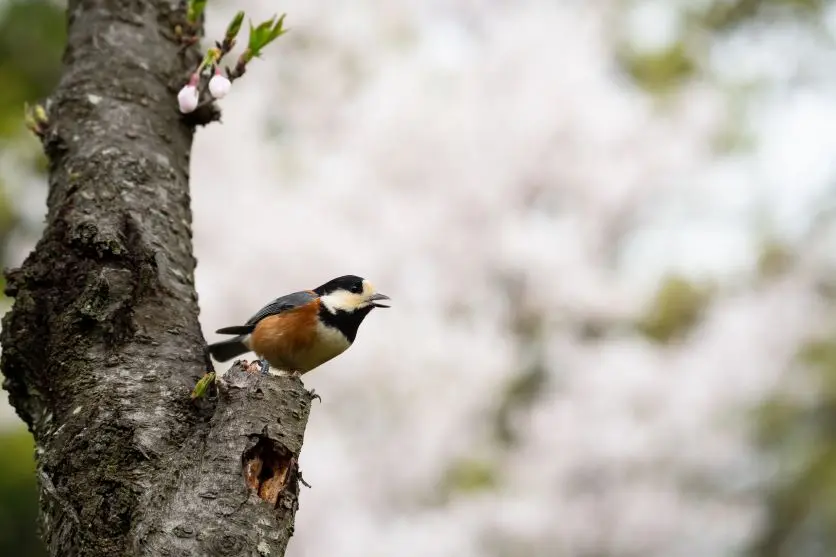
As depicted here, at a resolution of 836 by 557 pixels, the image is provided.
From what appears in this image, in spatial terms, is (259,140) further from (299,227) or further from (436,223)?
(436,223)

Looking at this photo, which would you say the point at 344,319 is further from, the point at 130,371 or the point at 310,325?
the point at 130,371

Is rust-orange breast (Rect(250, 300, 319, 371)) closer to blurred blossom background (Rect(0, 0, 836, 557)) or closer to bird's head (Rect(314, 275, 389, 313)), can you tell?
bird's head (Rect(314, 275, 389, 313))

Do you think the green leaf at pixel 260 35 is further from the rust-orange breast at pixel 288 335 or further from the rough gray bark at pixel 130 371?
the rust-orange breast at pixel 288 335

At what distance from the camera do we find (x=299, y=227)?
8.34 m

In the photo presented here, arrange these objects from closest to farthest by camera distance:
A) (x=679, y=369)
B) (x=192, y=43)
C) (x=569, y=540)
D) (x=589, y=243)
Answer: (x=192, y=43), (x=569, y=540), (x=679, y=369), (x=589, y=243)

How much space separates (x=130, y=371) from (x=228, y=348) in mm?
1785

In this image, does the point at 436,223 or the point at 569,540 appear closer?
the point at 569,540

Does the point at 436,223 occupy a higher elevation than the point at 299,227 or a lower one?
higher

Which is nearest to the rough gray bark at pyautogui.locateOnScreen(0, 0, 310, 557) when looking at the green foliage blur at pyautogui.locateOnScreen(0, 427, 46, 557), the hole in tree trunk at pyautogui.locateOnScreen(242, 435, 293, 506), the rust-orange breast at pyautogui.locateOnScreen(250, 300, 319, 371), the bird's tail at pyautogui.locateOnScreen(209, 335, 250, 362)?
the hole in tree trunk at pyautogui.locateOnScreen(242, 435, 293, 506)

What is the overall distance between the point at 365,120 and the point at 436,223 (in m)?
1.38

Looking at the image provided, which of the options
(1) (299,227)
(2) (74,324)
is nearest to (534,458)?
(1) (299,227)

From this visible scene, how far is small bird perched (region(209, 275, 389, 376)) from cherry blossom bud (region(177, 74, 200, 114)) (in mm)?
839

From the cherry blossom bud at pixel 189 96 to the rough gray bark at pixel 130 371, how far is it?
0.05 metres

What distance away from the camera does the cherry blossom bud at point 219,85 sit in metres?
2.52
